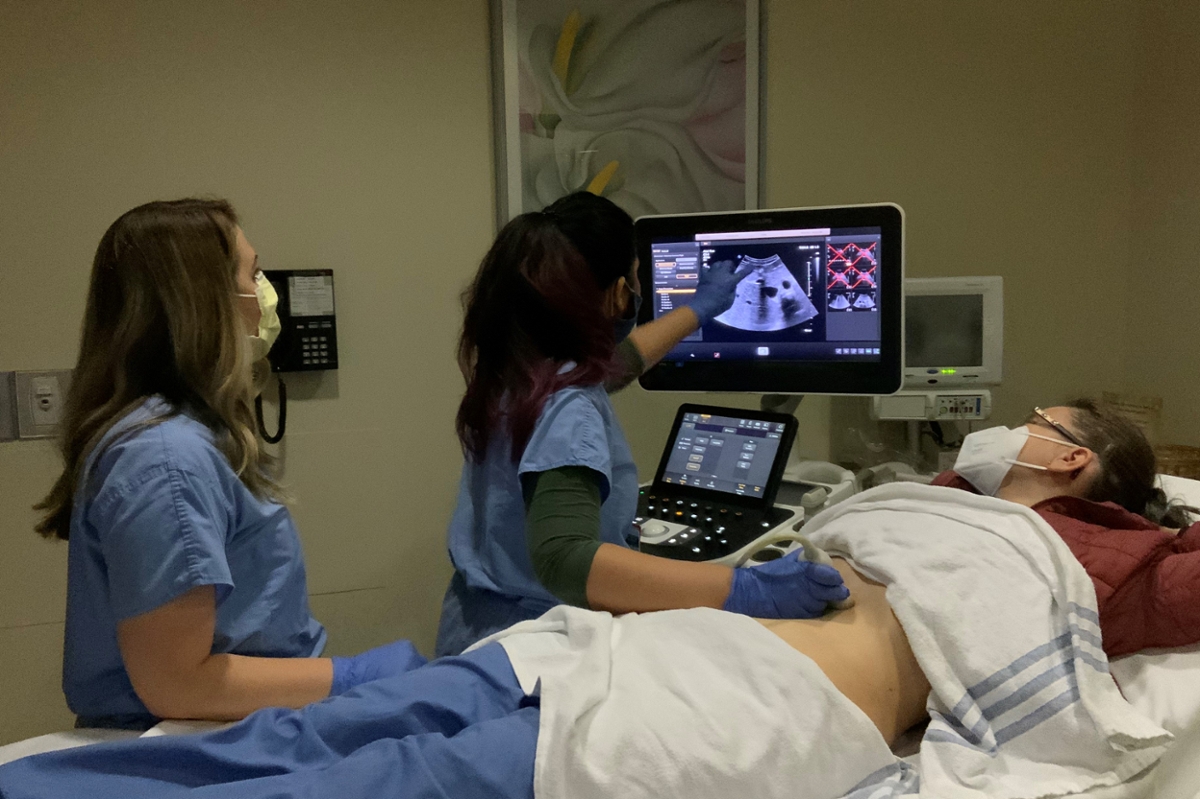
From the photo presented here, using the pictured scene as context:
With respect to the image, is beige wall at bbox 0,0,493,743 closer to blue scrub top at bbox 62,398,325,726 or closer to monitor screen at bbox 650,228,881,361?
monitor screen at bbox 650,228,881,361

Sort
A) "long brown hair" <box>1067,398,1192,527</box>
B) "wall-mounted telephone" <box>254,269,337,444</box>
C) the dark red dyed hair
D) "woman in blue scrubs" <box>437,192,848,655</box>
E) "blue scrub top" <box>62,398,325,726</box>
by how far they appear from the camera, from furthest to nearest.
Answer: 1. "wall-mounted telephone" <box>254,269,337,444</box>
2. "long brown hair" <box>1067,398,1192,527</box>
3. the dark red dyed hair
4. "woman in blue scrubs" <box>437,192,848,655</box>
5. "blue scrub top" <box>62,398,325,726</box>

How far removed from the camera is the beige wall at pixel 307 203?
6.21 ft

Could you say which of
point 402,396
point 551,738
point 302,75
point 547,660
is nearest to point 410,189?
point 302,75

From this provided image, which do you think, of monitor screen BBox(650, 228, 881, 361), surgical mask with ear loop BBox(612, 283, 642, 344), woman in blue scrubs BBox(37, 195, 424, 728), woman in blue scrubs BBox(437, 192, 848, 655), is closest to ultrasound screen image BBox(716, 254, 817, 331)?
monitor screen BBox(650, 228, 881, 361)

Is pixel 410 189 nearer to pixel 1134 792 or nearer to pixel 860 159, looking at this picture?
pixel 860 159

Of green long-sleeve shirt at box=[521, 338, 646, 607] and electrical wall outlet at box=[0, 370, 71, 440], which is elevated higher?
electrical wall outlet at box=[0, 370, 71, 440]

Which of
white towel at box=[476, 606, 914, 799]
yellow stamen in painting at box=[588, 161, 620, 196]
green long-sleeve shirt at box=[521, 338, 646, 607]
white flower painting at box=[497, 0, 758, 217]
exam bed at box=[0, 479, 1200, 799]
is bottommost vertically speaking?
exam bed at box=[0, 479, 1200, 799]

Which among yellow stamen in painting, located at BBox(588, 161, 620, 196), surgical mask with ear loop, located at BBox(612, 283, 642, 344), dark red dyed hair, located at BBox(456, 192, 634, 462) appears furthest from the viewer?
yellow stamen in painting, located at BBox(588, 161, 620, 196)

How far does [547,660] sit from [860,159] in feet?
6.05

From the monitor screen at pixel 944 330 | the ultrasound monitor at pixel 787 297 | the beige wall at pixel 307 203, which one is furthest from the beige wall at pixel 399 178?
the ultrasound monitor at pixel 787 297

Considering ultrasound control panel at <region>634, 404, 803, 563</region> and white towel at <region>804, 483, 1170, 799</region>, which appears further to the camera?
ultrasound control panel at <region>634, 404, 803, 563</region>

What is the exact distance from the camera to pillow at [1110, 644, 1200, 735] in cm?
109

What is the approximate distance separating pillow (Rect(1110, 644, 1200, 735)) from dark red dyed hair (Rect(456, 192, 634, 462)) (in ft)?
2.74

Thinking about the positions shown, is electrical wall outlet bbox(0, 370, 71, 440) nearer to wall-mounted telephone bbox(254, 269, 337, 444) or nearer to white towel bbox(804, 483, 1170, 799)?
wall-mounted telephone bbox(254, 269, 337, 444)
